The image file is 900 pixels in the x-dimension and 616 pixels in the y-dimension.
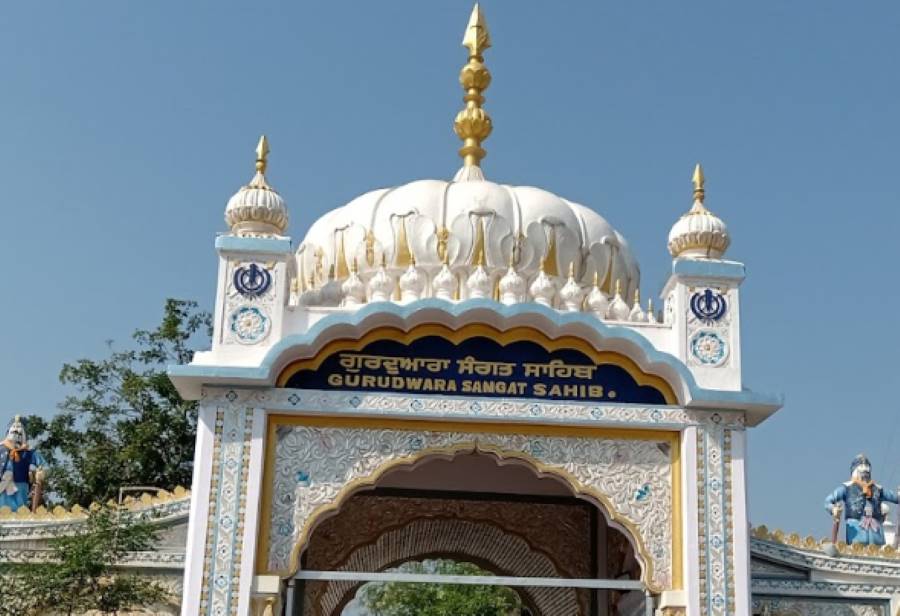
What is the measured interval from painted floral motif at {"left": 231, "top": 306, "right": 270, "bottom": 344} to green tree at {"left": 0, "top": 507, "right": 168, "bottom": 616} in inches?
70.7

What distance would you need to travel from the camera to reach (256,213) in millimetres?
9453

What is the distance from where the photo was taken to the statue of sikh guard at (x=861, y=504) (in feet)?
36.3

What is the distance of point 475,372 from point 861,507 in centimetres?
414

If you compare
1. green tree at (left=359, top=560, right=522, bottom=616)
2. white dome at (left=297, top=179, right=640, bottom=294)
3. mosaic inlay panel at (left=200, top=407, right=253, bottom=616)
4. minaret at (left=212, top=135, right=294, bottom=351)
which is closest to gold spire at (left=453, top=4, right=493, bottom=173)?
white dome at (left=297, top=179, right=640, bottom=294)

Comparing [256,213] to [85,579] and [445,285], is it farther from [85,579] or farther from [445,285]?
[85,579]

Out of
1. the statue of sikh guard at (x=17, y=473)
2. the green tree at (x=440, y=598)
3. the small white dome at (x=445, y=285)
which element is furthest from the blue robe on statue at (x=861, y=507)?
the green tree at (x=440, y=598)

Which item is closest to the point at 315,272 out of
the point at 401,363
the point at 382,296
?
the point at 382,296

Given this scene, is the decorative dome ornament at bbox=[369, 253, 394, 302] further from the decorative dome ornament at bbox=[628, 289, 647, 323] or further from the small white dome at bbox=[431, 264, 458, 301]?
the decorative dome ornament at bbox=[628, 289, 647, 323]

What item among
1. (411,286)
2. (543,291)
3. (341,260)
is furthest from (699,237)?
(341,260)

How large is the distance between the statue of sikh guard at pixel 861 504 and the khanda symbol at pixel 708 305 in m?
2.72

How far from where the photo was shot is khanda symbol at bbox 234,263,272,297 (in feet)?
30.3

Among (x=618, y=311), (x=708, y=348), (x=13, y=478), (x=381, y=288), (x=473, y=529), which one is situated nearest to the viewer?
(x=708, y=348)

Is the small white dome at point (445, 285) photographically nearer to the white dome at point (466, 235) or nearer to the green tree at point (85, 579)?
the white dome at point (466, 235)

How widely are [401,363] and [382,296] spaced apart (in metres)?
1.01
